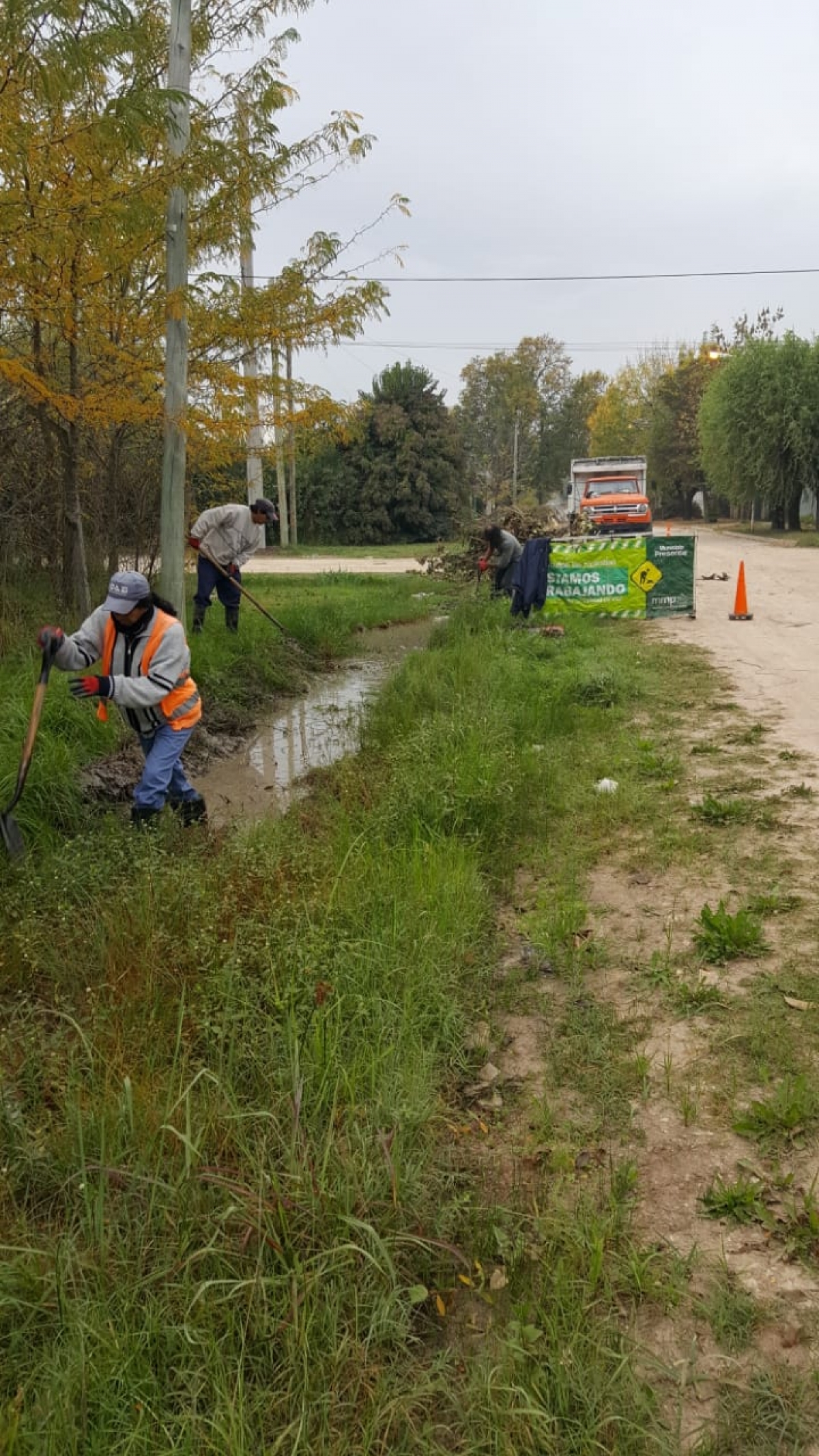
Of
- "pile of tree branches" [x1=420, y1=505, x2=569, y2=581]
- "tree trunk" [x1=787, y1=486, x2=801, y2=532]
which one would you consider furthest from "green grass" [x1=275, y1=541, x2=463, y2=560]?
"tree trunk" [x1=787, y1=486, x2=801, y2=532]

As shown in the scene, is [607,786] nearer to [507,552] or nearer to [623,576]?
[623,576]

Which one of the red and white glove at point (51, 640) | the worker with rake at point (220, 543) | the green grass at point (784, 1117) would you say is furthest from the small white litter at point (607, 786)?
the worker with rake at point (220, 543)

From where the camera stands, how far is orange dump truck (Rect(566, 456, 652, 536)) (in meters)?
26.6

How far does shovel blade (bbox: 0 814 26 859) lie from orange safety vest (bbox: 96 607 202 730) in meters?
0.85

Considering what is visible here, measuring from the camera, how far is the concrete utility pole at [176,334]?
7.28m

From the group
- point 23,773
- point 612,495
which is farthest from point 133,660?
point 612,495

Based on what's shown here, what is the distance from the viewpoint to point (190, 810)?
553 centimetres

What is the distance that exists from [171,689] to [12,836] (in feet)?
3.39

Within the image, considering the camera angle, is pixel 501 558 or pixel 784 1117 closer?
pixel 784 1117

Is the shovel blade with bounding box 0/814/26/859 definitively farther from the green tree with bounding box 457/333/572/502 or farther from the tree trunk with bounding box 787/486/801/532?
the green tree with bounding box 457/333/572/502

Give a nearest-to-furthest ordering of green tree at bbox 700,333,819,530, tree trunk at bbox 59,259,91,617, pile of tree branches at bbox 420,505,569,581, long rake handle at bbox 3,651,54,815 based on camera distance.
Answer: long rake handle at bbox 3,651,54,815 < tree trunk at bbox 59,259,91,617 < pile of tree branches at bbox 420,505,569,581 < green tree at bbox 700,333,819,530

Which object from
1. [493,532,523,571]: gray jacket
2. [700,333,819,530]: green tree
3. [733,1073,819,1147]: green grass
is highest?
[700,333,819,530]: green tree

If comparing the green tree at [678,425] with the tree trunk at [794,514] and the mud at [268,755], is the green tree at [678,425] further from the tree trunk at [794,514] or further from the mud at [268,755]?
the mud at [268,755]

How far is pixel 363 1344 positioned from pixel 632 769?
447 centimetres
